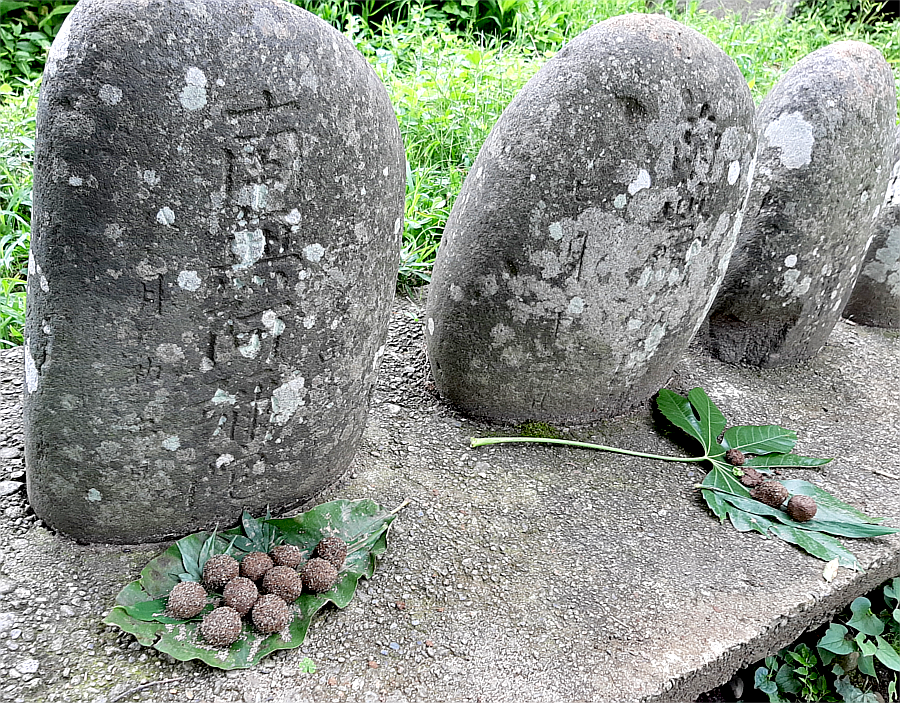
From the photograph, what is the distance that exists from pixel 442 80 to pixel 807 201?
177 cm

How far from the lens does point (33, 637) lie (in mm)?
1068

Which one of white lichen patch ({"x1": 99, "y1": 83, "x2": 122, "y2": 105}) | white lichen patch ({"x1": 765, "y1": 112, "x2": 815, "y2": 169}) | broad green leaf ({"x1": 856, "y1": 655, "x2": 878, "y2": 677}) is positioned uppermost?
white lichen patch ({"x1": 765, "y1": 112, "x2": 815, "y2": 169})

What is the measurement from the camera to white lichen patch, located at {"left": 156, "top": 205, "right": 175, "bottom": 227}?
0.99m

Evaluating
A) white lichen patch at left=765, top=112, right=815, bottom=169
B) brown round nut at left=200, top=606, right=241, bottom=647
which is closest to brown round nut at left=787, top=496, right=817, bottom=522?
white lichen patch at left=765, top=112, right=815, bottom=169

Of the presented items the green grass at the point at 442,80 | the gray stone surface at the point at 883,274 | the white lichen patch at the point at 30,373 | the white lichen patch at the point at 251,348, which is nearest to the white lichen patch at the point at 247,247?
the white lichen patch at the point at 251,348

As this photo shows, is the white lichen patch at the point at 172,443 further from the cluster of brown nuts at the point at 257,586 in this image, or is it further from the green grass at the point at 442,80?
the green grass at the point at 442,80

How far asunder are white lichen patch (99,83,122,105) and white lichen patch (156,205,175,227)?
134 millimetres

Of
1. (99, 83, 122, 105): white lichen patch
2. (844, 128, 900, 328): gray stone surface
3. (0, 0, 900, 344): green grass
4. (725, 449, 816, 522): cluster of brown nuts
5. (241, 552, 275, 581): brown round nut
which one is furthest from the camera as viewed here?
(0, 0, 900, 344): green grass

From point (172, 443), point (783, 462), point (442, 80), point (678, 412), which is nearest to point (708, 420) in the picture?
point (678, 412)

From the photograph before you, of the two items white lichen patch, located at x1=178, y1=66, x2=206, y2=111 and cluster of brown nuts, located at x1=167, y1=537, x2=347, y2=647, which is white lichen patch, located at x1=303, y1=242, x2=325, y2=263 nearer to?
white lichen patch, located at x1=178, y1=66, x2=206, y2=111

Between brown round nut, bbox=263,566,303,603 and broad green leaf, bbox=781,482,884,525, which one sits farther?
broad green leaf, bbox=781,482,884,525

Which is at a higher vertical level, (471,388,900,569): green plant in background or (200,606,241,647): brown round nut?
(471,388,900,569): green plant in background

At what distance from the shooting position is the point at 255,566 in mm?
1165

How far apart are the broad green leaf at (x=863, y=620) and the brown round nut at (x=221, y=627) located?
1183 millimetres
